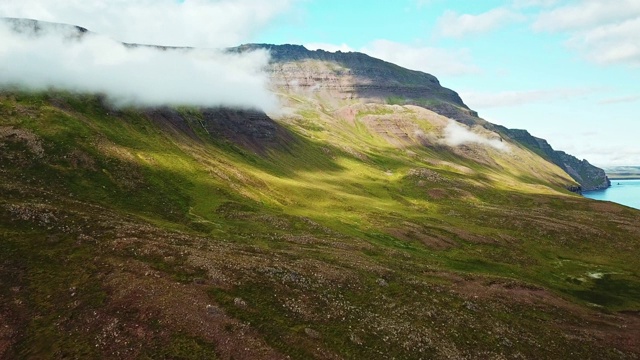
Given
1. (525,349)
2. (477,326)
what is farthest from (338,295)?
(525,349)

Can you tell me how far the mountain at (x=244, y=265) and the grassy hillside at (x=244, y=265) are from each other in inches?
10.4

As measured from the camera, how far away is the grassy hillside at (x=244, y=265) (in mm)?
40094

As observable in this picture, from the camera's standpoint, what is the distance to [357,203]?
137000 mm

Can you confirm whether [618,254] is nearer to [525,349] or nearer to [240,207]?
[525,349]

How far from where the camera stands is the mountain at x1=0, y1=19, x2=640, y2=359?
132ft

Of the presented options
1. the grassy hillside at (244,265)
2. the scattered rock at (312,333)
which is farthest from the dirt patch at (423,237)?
the scattered rock at (312,333)

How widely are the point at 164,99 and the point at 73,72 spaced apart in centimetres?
3471

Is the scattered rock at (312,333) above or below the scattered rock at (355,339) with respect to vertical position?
above

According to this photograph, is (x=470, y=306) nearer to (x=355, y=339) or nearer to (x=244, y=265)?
(x=355, y=339)

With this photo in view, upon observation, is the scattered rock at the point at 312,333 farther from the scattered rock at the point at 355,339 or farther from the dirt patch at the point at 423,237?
the dirt patch at the point at 423,237

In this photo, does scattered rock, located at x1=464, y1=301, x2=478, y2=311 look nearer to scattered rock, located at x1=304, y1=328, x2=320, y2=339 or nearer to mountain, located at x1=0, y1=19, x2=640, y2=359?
mountain, located at x1=0, y1=19, x2=640, y2=359

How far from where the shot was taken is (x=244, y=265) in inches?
2191

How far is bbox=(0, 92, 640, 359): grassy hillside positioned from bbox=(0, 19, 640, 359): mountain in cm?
26

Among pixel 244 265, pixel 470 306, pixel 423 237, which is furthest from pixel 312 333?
pixel 423 237
